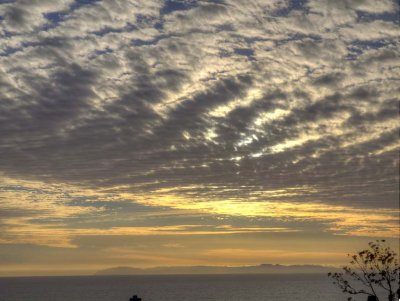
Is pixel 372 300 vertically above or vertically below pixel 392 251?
below

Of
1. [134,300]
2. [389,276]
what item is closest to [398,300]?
[389,276]

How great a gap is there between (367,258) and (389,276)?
222 centimetres

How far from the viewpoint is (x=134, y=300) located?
154 feet

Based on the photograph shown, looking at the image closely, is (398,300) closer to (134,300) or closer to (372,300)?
(372,300)

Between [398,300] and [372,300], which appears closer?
[372,300]

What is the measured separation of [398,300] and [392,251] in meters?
4.92

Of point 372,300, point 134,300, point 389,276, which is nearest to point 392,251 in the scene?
point 389,276

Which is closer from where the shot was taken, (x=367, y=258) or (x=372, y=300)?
(x=372, y=300)

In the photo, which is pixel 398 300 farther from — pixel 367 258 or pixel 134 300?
pixel 134 300

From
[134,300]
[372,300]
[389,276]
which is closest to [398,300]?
[389,276]

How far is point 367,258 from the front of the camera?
46875 millimetres

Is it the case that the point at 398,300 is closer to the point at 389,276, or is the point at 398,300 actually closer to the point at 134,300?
the point at 389,276

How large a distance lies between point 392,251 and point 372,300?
6.51 meters

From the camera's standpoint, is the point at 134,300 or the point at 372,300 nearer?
the point at 372,300
